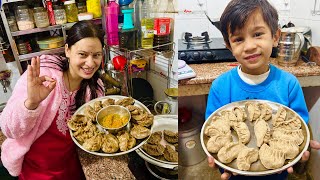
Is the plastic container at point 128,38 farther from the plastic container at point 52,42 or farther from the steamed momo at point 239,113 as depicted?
the steamed momo at point 239,113

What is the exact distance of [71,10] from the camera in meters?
0.95

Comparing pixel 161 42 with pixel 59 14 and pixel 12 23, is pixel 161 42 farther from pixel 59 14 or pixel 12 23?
pixel 12 23

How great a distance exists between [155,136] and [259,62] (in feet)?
1.25

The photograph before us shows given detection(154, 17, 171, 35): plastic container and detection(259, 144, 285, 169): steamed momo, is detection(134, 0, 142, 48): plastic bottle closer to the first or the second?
detection(154, 17, 171, 35): plastic container

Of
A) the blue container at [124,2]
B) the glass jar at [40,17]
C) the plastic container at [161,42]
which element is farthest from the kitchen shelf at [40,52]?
the plastic container at [161,42]

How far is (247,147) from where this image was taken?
455 mm

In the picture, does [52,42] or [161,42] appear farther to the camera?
[52,42]


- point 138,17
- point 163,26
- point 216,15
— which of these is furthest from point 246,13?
point 138,17

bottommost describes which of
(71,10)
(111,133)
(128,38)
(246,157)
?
(111,133)

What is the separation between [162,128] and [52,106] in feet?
1.52

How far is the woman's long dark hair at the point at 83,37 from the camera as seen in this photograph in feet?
2.73

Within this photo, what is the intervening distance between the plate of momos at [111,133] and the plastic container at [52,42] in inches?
11.9

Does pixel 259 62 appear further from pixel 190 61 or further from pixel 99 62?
pixel 99 62

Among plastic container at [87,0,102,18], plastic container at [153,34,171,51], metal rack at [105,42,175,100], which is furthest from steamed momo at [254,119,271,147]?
plastic container at [87,0,102,18]
